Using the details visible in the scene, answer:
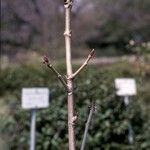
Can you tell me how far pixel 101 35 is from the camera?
90.0ft

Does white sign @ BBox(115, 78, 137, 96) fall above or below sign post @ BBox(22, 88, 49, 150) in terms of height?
above

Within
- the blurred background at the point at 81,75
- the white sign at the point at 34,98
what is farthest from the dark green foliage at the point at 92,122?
the white sign at the point at 34,98

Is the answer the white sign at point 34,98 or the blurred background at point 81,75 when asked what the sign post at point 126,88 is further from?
the white sign at point 34,98

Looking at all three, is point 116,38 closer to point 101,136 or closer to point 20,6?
point 20,6

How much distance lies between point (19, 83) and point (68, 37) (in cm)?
902

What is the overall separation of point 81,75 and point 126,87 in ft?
7.50

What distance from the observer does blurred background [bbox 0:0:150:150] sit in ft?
19.9

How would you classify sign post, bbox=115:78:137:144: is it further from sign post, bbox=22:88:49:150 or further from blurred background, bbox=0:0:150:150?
sign post, bbox=22:88:49:150

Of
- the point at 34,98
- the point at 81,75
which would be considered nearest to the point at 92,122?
the point at 34,98

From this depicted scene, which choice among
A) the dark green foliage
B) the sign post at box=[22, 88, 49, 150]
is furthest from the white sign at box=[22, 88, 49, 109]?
the dark green foliage

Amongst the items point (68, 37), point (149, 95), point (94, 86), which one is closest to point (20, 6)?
point (149, 95)

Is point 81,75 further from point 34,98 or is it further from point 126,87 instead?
point 34,98

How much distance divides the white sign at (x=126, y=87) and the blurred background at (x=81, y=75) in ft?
0.42

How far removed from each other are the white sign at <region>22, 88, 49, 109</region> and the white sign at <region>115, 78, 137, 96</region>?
1.56 metres
